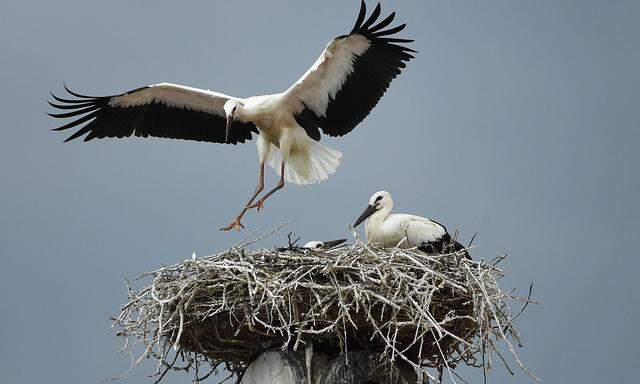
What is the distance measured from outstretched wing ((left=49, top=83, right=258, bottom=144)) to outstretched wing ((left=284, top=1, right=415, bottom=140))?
26.3 inches

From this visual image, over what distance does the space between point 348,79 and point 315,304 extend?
238cm

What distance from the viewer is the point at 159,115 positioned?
8383 mm

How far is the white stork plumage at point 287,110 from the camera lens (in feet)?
24.6

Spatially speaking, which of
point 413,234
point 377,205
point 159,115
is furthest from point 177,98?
point 413,234

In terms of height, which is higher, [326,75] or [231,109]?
[326,75]

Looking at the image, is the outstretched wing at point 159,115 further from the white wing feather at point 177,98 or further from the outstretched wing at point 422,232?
the outstretched wing at point 422,232

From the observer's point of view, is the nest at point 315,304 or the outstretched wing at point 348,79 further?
the outstretched wing at point 348,79

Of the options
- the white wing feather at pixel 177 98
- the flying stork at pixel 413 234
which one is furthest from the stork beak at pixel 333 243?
the white wing feather at pixel 177 98

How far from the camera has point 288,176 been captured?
319 inches

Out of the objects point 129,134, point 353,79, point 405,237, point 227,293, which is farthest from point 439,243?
point 129,134

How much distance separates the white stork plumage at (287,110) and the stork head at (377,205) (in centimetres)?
Answer: 59

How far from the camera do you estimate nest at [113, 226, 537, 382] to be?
18.5 feet

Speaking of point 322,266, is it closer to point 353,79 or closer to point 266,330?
point 266,330

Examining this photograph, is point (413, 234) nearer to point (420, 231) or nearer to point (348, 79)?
point (420, 231)
